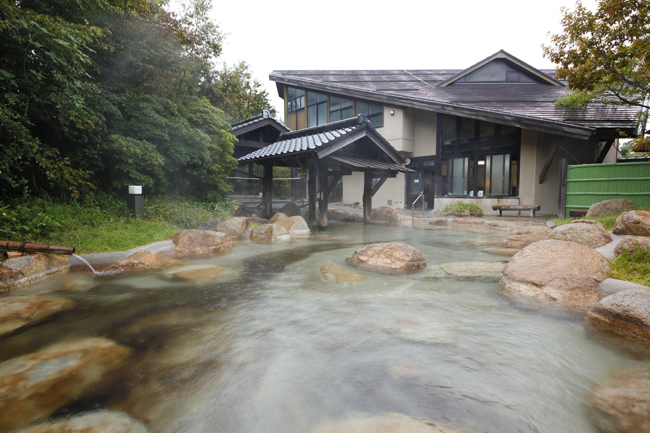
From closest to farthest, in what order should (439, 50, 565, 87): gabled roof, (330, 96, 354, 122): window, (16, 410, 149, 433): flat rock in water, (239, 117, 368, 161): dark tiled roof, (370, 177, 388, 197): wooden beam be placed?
(16, 410, 149, 433): flat rock in water → (239, 117, 368, 161): dark tiled roof → (370, 177, 388, 197): wooden beam → (439, 50, 565, 87): gabled roof → (330, 96, 354, 122): window

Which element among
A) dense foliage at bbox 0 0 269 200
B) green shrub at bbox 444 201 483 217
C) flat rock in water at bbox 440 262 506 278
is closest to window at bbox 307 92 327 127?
dense foliage at bbox 0 0 269 200

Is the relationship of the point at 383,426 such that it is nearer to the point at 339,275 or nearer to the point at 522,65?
the point at 339,275

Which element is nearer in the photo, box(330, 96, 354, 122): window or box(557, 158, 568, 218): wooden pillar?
box(557, 158, 568, 218): wooden pillar

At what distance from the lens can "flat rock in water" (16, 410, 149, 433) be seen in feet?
5.41

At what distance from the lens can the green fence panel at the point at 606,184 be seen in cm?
815

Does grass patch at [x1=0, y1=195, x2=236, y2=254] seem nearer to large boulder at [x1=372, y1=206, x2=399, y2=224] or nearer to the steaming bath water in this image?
the steaming bath water

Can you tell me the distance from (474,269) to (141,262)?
519 centimetres

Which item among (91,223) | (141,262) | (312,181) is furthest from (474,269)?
(91,223)

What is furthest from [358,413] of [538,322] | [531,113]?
[531,113]

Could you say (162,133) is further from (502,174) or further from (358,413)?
(502,174)

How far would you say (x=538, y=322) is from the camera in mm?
2988

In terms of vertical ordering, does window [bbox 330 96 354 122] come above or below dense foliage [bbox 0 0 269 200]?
above

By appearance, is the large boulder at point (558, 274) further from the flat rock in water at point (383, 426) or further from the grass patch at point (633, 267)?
the flat rock in water at point (383, 426)

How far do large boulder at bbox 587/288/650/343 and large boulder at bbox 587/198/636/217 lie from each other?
654cm
